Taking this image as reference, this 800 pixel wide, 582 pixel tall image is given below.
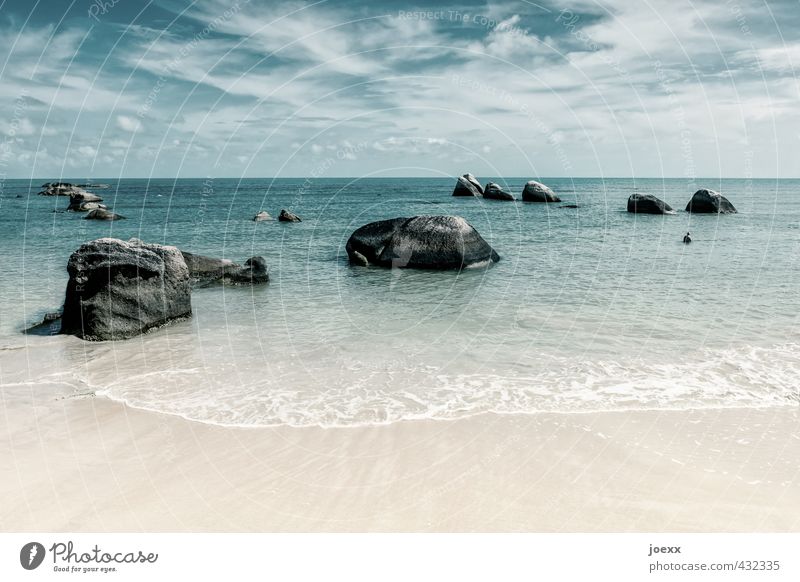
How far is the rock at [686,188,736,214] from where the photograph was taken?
42312 millimetres

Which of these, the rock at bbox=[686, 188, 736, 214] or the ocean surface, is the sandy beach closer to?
the ocean surface

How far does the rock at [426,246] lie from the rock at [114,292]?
867 cm

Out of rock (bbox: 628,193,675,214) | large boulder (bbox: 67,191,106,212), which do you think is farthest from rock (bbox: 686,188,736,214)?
large boulder (bbox: 67,191,106,212)

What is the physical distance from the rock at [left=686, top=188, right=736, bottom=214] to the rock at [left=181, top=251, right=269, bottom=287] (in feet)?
124

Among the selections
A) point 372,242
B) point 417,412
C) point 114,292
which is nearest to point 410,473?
point 417,412

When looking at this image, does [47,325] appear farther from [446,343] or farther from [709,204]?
[709,204]

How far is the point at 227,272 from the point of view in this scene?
1678cm

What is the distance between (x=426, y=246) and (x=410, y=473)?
44.0 ft

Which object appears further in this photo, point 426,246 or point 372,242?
point 372,242

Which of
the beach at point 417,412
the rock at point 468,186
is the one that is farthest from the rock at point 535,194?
the beach at point 417,412

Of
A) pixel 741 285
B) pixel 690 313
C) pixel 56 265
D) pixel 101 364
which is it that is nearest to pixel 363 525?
pixel 101 364

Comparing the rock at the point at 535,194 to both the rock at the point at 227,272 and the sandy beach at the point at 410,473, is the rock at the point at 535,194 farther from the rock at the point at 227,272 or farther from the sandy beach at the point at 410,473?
the sandy beach at the point at 410,473

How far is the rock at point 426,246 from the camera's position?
18.6 meters

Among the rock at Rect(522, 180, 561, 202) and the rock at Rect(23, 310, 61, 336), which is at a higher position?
the rock at Rect(522, 180, 561, 202)
